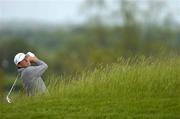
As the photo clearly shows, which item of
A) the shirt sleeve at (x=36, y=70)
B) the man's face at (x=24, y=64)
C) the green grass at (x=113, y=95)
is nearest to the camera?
the green grass at (x=113, y=95)

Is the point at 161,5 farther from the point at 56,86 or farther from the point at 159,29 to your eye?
the point at 56,86

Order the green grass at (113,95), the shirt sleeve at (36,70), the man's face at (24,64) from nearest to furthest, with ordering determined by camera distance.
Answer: the green grass at (113,95), the shirt sleeve at (36,70), the man's face at (24,64)

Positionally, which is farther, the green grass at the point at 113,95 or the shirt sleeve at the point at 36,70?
the shirt sleeve at the point at 36,70

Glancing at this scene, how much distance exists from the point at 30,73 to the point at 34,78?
116 millimetres

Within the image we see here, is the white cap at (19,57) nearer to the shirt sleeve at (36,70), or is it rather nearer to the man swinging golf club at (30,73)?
the man swinging golf club at (30,73)

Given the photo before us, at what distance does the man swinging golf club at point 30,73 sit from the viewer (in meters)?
9.78

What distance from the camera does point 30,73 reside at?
32.0 ft

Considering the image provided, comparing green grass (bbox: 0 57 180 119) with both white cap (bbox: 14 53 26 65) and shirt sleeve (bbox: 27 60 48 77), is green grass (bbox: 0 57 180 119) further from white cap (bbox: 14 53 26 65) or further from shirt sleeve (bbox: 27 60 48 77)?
white cap (bbox: 14 53 26 65)

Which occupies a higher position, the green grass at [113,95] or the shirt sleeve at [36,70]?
the shirt sleeve at [36,70]

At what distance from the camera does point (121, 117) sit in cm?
824

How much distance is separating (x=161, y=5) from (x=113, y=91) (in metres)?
57.2

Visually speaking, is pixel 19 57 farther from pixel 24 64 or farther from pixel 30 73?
pixel 30 73

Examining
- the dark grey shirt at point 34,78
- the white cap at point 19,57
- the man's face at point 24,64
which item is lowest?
the dark grey shirt at point 34,78

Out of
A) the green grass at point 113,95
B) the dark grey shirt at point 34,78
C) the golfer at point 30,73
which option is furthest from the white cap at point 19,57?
the green grass at point 113,95
